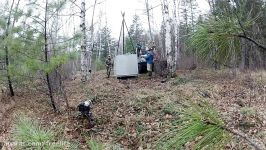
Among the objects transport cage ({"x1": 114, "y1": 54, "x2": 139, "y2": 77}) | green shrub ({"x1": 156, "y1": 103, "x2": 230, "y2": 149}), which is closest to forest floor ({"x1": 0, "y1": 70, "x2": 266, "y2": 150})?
transport cage ({"x1": 114, "y1": 54, "x2": 139, "y2": 77})

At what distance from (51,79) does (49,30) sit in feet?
4.95

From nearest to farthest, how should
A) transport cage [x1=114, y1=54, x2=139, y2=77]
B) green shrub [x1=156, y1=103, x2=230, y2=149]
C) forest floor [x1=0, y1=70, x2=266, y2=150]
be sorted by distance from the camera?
green shrub [x1=156, y1=103, x2=230, y2=149], forest floor [x1=0, y1=70, x2=266, y2=150], transport cage [x1=114, y1=54, x2=139, y2=77]

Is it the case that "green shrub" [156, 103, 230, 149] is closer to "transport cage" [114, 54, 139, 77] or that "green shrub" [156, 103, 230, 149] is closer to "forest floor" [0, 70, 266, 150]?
"forest floor" [0, 70, 266, 150]

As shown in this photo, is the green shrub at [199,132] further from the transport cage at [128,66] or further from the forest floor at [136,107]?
the transport cage at [128,66]

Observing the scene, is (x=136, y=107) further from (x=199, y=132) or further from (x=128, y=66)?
(x=199, y=132)

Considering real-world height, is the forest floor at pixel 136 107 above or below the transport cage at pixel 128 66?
below

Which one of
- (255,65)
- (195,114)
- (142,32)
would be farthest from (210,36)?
(142,32)

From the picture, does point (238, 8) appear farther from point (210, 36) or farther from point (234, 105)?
point (234, 105)

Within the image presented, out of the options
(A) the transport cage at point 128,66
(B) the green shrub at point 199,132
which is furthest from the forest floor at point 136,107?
(B) the green shrub at point 199,132

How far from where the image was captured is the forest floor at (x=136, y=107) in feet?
31.0

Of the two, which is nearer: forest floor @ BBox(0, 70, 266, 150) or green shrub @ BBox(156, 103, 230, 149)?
green shrub @ BBox(156, 103, 230, 149)

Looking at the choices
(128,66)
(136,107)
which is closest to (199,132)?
(136,107)

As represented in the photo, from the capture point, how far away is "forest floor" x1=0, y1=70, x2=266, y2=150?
9.44 metres

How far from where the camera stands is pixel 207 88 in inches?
537
